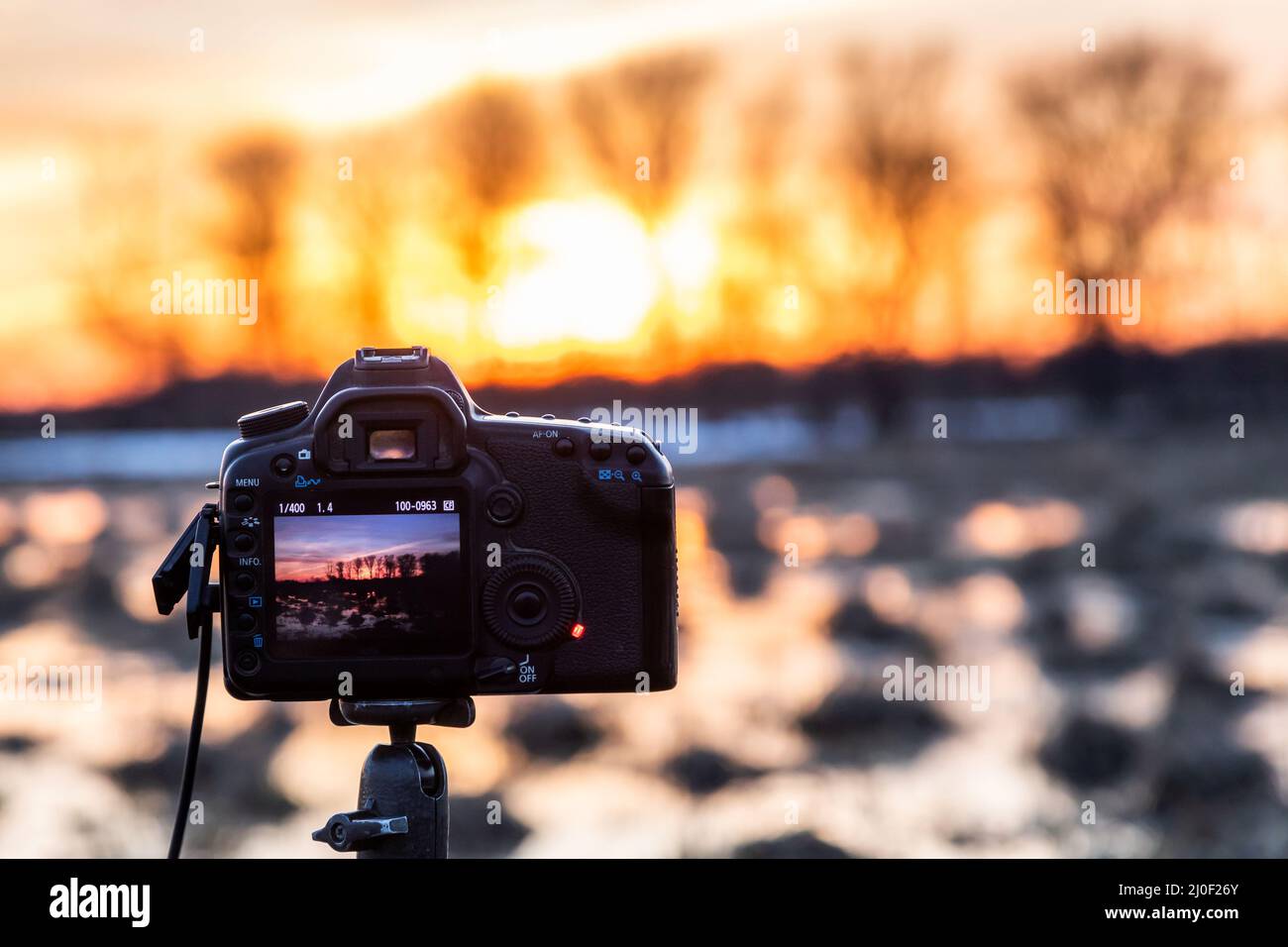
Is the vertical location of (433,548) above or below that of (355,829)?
above

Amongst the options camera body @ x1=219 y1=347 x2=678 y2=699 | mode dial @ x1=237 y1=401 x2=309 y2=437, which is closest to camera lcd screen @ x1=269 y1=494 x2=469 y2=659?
camera body @ x1=219 y1=347 x2=678 y2=699

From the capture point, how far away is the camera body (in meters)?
1.40

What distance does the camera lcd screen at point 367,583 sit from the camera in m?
1.39

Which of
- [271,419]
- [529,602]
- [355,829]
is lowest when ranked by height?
[355,829]

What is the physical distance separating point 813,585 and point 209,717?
2785 mm

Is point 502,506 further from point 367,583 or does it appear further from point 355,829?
point 355,829

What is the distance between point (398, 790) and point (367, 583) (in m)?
0.22

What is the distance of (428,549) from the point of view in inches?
55.2

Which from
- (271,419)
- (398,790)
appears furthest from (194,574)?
(398,790)

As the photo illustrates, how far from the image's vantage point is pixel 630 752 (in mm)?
3863

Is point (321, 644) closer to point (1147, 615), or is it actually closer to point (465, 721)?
point (465, 721)

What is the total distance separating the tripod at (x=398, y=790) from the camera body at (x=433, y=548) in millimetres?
29

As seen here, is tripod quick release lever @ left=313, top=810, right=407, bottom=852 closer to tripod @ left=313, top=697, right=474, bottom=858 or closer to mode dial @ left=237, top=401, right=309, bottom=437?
tripod @ left=313, top=697, right=474, bottom=858

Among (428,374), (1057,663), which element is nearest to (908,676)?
(1057,663)
